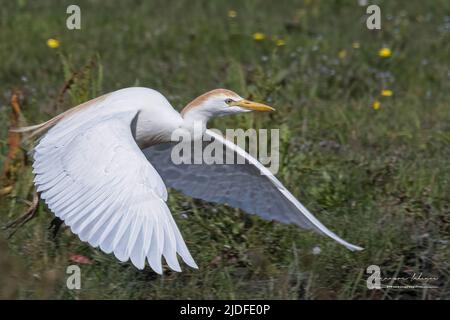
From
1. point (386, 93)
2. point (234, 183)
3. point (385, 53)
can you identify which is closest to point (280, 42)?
point (385, 53)

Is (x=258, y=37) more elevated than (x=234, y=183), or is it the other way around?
(x=258, y=37)

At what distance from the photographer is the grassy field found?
5199 millimetres

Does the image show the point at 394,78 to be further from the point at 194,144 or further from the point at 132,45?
the point at 194,144

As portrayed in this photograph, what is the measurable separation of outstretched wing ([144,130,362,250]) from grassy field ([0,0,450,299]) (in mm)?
153

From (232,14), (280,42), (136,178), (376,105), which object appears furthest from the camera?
(232,14)

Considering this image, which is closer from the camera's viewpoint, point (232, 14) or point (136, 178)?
point (136, 178)

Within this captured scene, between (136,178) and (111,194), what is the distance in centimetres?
12

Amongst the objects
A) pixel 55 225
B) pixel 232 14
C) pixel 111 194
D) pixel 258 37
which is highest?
pixel 232 14

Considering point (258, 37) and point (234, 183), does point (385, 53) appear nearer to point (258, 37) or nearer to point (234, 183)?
point (258, 37)

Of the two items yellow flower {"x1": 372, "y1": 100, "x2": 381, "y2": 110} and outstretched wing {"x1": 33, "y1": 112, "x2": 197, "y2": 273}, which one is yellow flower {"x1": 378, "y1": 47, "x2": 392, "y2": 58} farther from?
outstretched wing {"x1": 33, "y1": 112, "x2": 197, "y2": 273}

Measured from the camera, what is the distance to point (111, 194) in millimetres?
4621

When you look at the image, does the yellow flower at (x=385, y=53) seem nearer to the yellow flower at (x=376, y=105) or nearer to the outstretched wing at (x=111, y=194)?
the yellow flower at (x=376, y=105)

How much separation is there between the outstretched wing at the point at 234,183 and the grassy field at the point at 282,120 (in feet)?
0.50

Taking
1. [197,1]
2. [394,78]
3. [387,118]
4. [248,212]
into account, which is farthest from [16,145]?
[197,1]
